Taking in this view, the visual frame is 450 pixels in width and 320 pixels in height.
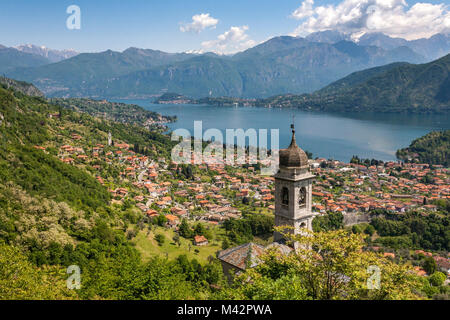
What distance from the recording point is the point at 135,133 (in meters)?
106

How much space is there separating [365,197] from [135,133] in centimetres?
6830

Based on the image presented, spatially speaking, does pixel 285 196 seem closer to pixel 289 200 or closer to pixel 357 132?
pixel 289 200

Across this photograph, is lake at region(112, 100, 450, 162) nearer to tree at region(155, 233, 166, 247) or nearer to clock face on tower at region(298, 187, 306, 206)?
tree at region(155, 233, 166, 247)

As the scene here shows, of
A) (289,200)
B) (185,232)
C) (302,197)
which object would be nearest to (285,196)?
(289,200)

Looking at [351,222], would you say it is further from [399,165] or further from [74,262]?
[399,165]

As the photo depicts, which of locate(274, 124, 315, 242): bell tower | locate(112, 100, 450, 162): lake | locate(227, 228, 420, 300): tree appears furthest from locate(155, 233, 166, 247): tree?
locate(112, 100, 450, 162): lake

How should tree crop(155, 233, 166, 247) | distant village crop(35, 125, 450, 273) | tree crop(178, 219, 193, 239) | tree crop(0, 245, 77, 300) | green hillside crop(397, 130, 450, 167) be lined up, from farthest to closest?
1. green hillside crop(397, 130, 450, 167)
2. distant village crop(35, 125, 450, 273)
3. tree crop(178, 219, 193, 239)
4. tree crop(155, 233, 166, 247)
5. tree crop(0, 245, 77, 300)

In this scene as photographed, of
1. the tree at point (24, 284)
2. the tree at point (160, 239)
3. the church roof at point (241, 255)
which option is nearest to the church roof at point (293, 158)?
the church roof at point (241, 255)

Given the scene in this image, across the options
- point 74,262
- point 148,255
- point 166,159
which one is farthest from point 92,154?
point 74,262

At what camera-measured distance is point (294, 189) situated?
17203mm

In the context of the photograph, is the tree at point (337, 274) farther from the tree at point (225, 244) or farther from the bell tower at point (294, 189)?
the tree at point (225, 244)

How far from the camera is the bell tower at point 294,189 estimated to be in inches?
680

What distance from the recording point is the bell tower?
17.3m

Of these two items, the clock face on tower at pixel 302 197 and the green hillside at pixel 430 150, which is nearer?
the clock face on tower at pixel 302 197
